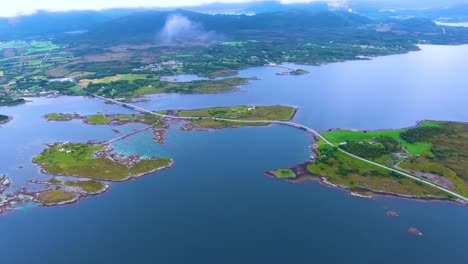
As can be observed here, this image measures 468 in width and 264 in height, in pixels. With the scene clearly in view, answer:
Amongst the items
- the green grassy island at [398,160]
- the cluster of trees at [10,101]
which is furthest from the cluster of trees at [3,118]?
the green grassy island at [398,160]

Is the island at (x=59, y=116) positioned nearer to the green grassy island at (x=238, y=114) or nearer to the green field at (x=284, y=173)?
the green grassy island at (x=238, y=114)

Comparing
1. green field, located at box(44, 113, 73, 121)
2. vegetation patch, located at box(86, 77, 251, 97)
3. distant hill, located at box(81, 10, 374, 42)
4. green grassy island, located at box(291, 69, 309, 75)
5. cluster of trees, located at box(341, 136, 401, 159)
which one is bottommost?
green field, located at box(44, 113, 73, 121)

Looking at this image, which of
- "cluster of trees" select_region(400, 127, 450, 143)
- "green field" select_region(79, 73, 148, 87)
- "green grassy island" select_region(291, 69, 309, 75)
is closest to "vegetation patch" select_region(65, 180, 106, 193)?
"cluster of trees" select_region(400, 127, 450, 143)

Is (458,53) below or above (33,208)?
above

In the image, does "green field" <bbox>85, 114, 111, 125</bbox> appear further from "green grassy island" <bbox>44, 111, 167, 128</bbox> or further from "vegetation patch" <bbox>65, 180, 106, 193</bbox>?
"vegetation patch" <bbox>65, 180, 106, 193</bbox>

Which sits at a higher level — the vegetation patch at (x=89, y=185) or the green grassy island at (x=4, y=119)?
the green grassy island at (x=4, y=119)

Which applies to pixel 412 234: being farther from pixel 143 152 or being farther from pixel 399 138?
pixel 143 152

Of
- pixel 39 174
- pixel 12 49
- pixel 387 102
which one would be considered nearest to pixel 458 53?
pixel 387 102
